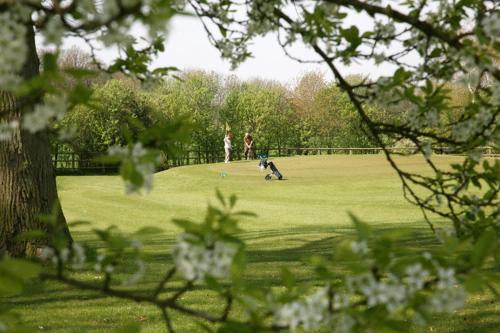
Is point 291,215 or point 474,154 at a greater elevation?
point 474,154

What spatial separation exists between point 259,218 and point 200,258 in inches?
609

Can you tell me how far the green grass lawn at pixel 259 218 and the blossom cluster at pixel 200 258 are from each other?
1.24 feet

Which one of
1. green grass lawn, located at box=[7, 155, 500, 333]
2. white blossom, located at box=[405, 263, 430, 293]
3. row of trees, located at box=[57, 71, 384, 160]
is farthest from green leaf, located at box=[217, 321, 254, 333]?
row of trees, located at box=[57, 71, 384, 160]

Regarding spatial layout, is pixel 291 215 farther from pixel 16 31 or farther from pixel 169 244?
pixel 16 31

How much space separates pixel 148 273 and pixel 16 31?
799 centimetres

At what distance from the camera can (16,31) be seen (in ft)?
5.39

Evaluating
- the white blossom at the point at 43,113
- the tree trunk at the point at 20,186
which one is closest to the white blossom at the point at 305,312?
the white blossom at the point at 43,113

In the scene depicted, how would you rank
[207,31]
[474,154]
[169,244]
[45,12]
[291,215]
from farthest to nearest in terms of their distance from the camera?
[291,215] → [169,244] → [207,31] → [474,154] → [45,12]

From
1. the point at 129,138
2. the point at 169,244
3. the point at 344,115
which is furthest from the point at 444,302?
the point at 344,115

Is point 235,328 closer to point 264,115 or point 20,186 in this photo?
point 20,186

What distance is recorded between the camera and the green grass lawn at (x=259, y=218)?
709 cm

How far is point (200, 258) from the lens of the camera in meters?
1.64

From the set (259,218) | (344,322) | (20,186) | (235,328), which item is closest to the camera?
(344,322)

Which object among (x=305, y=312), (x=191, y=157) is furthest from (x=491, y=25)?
(x=191, y=157)
